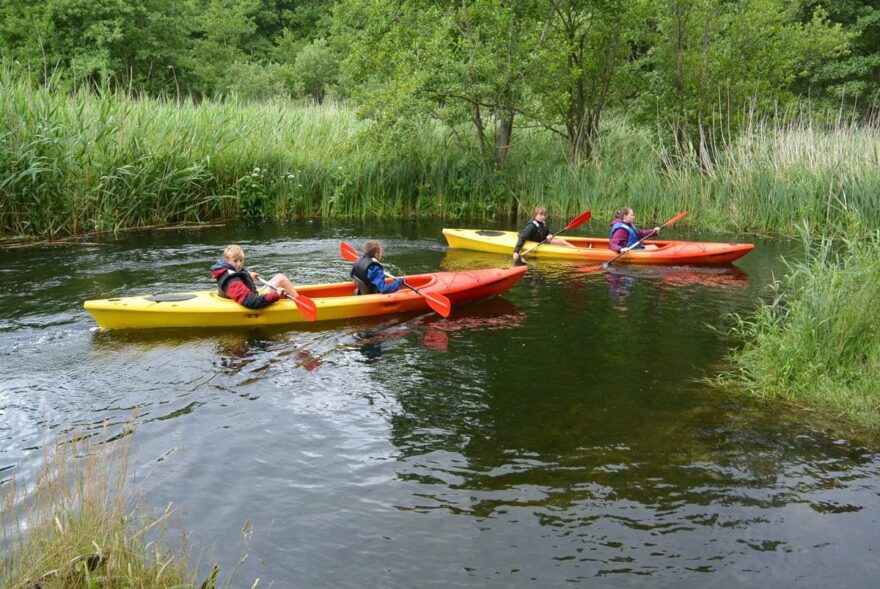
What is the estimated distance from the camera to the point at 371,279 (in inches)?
313

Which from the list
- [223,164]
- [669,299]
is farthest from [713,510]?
[223,164]

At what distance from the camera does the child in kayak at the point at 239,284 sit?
23.9 ft

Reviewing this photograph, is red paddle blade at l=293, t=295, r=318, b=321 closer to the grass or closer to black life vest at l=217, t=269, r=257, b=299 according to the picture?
black life vest at l=217, t=269, r=257, b=299

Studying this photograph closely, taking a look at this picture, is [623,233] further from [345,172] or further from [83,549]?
[83,549]

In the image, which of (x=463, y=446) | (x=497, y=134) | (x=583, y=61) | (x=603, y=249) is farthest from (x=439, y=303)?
(x=583, y=61)

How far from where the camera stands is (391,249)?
11.4 metres

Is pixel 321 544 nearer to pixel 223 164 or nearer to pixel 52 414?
pixel 52 414

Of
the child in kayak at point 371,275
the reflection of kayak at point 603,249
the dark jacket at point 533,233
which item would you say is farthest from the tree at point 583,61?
the child in kayak at point 371,275

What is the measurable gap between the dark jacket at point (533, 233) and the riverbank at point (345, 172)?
3211 millimetres

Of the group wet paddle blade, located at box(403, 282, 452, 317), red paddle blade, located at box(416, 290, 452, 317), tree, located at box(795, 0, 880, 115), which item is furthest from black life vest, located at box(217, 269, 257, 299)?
tree, located at box(795, 0, 880, 115)

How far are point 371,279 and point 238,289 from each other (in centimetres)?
133

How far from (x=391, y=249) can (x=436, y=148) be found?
14.1 feet

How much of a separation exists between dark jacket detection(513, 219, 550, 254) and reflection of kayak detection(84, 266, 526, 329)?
7.09 ft

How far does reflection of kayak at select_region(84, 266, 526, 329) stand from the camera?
711 cm
